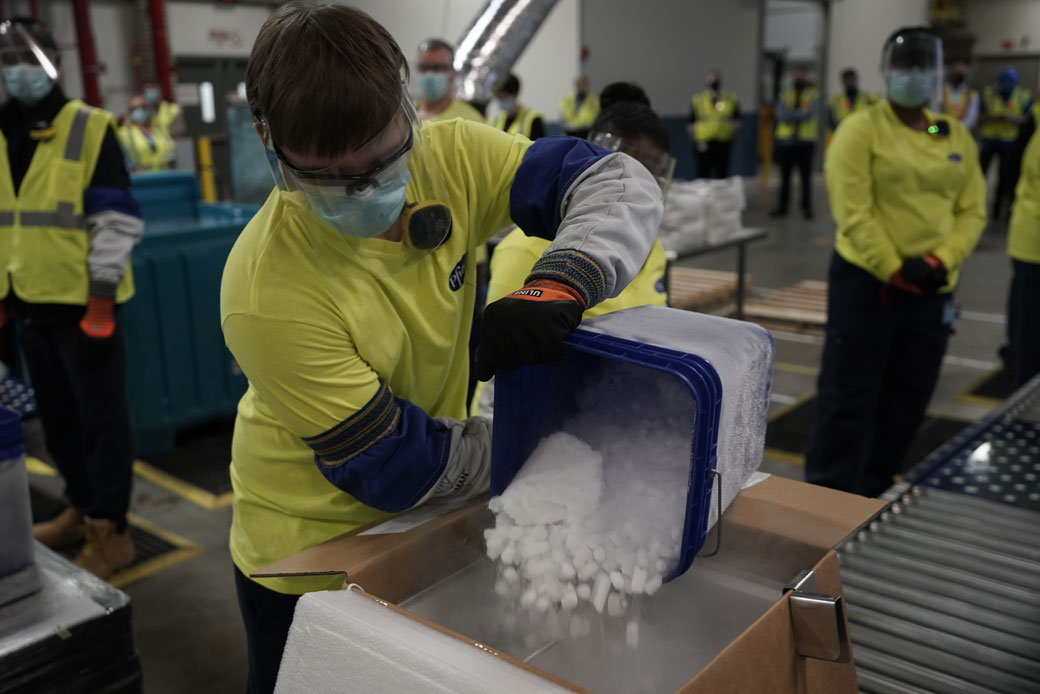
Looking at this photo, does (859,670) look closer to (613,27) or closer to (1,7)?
(1,7)

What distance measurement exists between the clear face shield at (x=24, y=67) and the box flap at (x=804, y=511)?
2.48 meters

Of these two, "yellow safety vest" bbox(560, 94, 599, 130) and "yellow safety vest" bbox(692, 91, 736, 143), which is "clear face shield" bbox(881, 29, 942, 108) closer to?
"yellow safety vest" bbox(560, 94, 599, 130)

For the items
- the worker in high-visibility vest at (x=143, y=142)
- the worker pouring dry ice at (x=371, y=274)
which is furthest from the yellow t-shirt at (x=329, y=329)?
the worker in high-visibility vest at (x=143, y=142)

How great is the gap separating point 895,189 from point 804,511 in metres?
2.08

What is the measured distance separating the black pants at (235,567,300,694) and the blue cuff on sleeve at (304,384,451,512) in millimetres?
292

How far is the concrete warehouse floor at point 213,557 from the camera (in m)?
2.47

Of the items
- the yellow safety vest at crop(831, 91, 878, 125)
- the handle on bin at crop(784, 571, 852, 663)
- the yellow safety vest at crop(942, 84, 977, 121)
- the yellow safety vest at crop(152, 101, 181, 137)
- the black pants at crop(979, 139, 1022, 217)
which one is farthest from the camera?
the yellow safety vest at crop(152, 101, 181, 137)

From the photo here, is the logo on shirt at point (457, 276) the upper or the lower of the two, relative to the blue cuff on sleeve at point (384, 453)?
upper

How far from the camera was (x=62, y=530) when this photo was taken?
10.2ft

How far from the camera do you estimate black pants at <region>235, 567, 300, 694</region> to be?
4.23ft

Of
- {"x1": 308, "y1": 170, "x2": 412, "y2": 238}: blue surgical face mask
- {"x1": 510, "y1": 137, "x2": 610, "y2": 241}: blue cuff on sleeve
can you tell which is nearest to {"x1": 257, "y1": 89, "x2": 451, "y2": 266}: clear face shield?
{"x1": 308, "y1": 170, "x2": 412, "y2": 238}: blue surgical face mask

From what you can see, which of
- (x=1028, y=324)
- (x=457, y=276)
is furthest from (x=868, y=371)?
(x=457, y=276)

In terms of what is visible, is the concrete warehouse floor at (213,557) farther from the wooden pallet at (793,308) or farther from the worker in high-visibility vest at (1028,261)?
the worker in high-visibility vest at (1028,261)

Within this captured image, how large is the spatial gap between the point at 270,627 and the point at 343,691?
0.51 m
